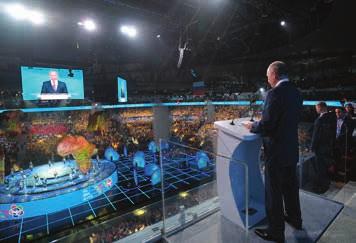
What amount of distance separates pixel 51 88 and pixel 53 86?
108 mm

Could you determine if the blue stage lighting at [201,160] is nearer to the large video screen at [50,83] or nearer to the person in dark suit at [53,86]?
the large video screen at [50,83]

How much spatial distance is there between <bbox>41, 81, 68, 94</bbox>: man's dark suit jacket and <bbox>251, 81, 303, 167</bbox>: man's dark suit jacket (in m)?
8.64

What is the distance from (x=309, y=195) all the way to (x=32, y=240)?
540 cm

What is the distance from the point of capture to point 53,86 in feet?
26.9

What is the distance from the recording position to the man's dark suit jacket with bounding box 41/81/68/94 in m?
7.95

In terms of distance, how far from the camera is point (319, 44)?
7.11m

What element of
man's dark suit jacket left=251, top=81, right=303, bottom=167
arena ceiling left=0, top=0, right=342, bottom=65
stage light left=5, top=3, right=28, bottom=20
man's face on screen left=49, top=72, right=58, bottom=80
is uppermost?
arena ceiling left=0, top=0, right=342, bottom=65

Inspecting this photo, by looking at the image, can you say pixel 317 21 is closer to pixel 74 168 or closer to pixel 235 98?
pixel 235 98

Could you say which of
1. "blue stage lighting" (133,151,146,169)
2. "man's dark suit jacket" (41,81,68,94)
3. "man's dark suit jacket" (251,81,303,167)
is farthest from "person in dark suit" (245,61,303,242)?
"man's dark suit jacket" (41,81,68,94)

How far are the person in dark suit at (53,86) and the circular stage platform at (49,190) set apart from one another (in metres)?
2.99

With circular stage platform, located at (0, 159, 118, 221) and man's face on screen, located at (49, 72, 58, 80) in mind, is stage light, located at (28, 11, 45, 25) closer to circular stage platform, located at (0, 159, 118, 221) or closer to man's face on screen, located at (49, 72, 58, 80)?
man's face on screen, located at (49, 72, 58, 80)

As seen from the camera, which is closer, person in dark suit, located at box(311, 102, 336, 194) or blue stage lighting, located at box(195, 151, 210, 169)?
person in dark suit, located at box(311, 102, 336, 194)

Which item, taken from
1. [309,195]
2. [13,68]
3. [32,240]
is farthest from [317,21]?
[13,68]

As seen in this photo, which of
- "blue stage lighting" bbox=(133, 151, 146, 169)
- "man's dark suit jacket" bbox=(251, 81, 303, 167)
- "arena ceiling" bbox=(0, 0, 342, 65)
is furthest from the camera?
"blue stage lighting" bbox=(133, 151, 146, 169)
